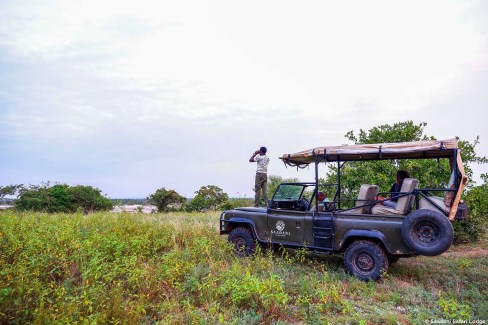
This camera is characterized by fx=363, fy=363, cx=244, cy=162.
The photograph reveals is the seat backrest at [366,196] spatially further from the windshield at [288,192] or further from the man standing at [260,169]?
the man standing at [260,169]

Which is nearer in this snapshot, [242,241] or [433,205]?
[433,205]

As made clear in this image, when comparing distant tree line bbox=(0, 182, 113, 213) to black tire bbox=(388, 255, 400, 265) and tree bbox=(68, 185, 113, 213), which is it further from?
black tire bbox=(388, 255, 400, 265)

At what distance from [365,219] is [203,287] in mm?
3649

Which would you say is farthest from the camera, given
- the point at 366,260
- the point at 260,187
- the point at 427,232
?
the point at 260,187

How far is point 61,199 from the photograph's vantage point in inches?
1013

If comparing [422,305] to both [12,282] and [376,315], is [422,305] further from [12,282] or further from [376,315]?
[12,282]

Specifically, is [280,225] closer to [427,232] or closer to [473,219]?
[427,232]

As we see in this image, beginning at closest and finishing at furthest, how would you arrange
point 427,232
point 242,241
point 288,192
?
point 427,232 → point 288,192 → point 242,241

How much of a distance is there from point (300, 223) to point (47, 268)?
5.29m

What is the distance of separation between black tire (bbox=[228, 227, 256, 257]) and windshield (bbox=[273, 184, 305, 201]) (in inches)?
44.9

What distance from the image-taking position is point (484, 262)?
8.92m

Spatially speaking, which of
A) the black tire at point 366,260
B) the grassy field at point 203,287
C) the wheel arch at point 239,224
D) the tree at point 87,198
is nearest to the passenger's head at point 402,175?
the grassy field at point 203,287

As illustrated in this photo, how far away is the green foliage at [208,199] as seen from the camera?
→ 26.9 m

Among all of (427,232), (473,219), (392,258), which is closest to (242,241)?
(392,258)
